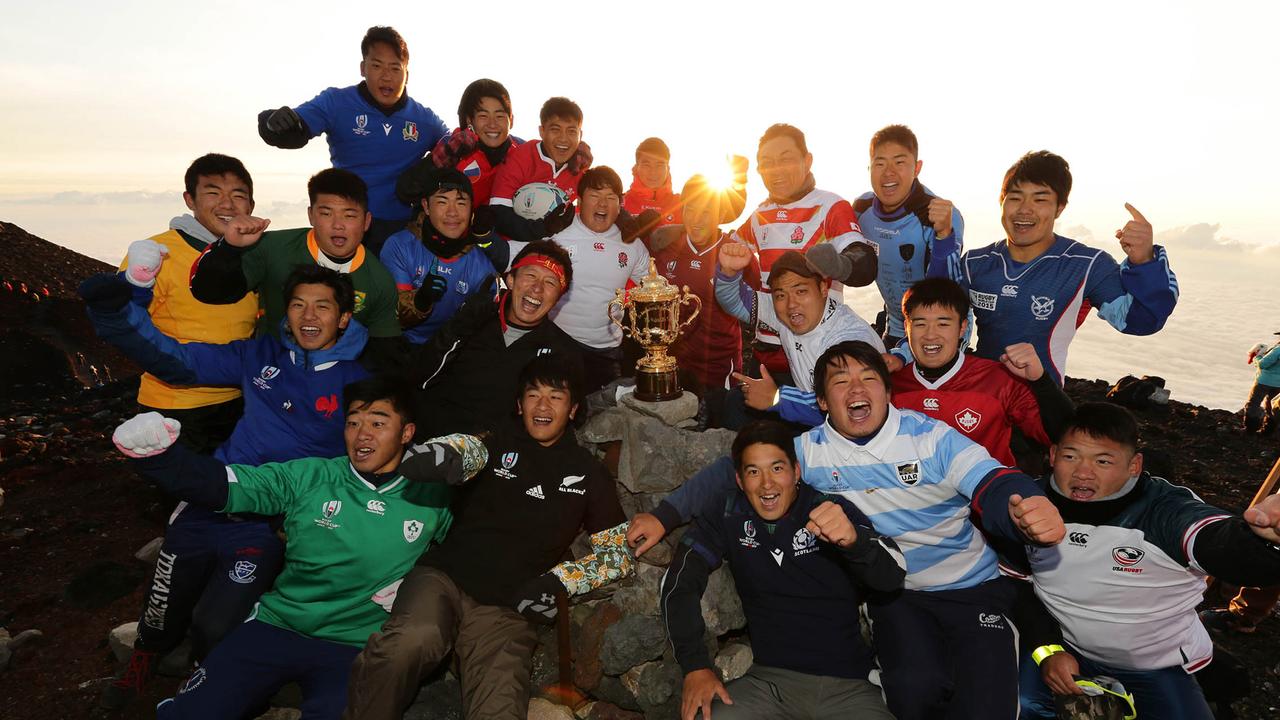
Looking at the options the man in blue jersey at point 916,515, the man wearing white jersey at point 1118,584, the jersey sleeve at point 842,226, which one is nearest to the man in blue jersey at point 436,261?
the man in blue jersey at point 916,515

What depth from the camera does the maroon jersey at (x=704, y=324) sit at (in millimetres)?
5609

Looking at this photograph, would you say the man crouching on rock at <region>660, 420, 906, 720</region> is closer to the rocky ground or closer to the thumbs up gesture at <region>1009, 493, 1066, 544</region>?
the rocky ground

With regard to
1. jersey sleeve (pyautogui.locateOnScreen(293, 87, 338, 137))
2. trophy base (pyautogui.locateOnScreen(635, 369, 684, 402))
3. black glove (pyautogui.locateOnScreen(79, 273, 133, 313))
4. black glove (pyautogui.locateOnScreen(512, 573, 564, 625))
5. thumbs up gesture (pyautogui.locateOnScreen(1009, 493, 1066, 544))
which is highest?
jersey sleeve (pyautogui.locateOnScreen(293, 87, 338, 137))

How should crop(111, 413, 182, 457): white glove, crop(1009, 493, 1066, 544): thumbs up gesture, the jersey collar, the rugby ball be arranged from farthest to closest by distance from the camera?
the rugby ball → the jersey collar → crop(111, 413, 182, 457): white glove → crop(1009, 493, 1066, 544): thumbs up gesture

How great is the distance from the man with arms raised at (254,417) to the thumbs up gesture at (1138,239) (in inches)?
195

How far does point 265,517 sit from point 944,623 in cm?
427

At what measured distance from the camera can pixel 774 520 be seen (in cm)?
335

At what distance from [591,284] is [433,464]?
2614 millimetres

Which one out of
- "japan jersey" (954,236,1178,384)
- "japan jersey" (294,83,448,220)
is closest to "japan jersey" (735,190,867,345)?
"japan jersey" (954,236,1178,384)

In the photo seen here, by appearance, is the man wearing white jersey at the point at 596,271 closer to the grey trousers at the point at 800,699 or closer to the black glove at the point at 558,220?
the black glove at the point at 558,220

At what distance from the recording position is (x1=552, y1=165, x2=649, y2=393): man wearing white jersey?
17.5ft

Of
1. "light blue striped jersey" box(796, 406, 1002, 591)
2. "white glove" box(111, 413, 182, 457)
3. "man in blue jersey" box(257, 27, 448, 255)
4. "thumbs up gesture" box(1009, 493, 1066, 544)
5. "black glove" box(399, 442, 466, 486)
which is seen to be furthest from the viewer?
"man in blue jersey" box(257, 27, 448, 255)

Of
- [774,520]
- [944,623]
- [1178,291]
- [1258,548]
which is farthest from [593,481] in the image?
[1178,291]

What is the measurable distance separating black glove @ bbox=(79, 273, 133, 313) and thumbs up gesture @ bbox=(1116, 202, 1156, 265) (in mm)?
6050
